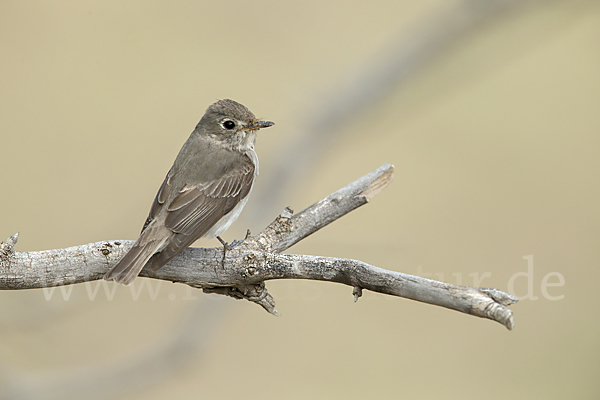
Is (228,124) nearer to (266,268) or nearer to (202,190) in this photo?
(202,190)

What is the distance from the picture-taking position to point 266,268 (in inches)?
109

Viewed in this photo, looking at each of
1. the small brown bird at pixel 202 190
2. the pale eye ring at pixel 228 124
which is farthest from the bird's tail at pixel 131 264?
the pale eye ring at pixel 228 124

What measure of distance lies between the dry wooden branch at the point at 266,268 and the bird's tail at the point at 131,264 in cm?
9

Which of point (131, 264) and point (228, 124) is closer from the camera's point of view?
point (131, 264)

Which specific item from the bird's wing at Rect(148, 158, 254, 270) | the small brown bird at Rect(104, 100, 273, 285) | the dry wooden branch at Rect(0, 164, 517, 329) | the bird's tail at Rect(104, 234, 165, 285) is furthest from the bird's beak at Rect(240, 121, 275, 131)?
the bird's tail at Rect(104, 234, 165, 285)

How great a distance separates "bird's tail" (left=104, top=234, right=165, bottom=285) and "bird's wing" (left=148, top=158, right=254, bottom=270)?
0.09 metres

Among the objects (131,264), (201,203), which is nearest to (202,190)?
(201,203)

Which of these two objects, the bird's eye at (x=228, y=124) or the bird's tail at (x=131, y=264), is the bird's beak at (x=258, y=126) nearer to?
the bird's eye at (x=228, y=124)

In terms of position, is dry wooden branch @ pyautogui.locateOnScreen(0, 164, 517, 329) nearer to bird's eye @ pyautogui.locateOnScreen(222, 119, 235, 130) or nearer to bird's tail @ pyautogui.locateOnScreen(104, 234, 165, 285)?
bird's tail @ pyautogui.locateOnScreen(104, 234, 165, 285)

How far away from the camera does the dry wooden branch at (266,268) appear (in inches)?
87.6

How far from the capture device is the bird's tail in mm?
2846

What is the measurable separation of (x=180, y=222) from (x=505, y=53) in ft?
15.3

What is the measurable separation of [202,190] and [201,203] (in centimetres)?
13

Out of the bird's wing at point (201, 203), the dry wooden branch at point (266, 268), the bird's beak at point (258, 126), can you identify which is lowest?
the dry wooden branch at point (266, 268)
